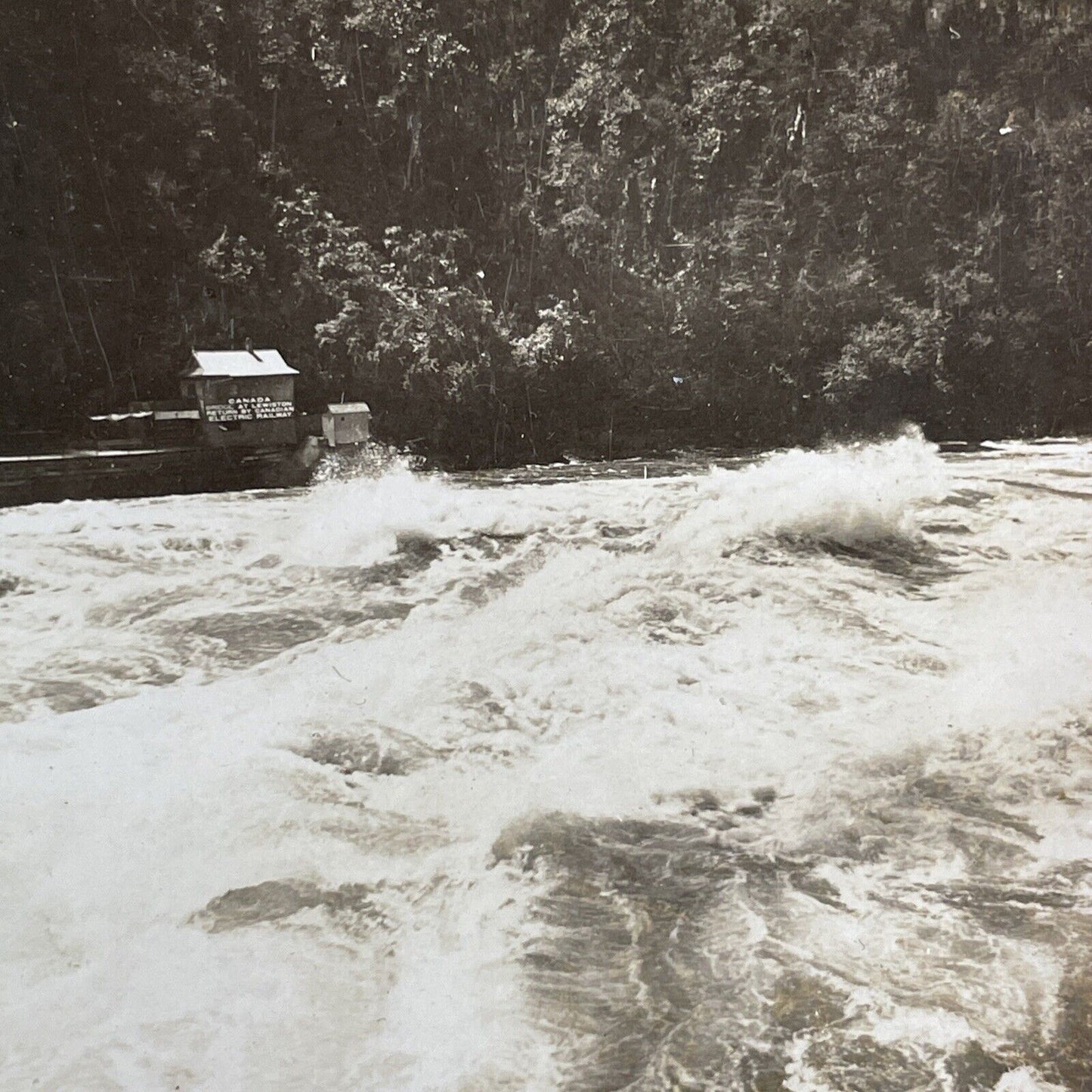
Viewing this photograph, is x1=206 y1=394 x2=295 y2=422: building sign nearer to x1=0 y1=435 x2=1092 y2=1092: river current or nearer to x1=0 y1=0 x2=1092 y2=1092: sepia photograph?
x1=0 y1=0 x2=1092 y2=1092: sepia photograph

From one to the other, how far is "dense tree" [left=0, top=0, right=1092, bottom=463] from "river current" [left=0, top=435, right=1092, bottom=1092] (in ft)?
0.86

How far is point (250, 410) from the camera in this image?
7.46 ft

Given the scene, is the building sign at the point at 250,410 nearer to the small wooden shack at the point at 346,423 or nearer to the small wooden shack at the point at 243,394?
the small wooden shack at the point at 243,394

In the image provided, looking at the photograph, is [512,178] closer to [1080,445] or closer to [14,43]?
[14,43]

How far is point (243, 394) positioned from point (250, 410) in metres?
0.05

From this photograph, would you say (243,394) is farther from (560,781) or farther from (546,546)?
(560,781)

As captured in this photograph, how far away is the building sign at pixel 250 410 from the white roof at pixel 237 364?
0.07 meters

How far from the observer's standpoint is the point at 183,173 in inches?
89.3

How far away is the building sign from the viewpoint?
2.24 meters

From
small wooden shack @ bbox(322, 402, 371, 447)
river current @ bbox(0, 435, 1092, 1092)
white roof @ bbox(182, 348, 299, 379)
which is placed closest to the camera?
river current @ bbox(0, 435, 1092, 1092)

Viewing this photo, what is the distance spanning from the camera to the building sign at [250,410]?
2239 mm

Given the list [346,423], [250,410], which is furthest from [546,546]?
[250,410]

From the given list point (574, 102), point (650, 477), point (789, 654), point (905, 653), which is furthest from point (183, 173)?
point (905, 653)

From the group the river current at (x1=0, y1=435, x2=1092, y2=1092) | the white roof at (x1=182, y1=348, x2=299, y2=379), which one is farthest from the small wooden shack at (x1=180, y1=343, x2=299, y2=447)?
the river current at (x1=0, y1=435, x2=1092, y2=1092)
